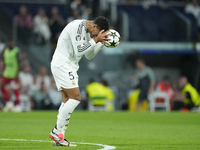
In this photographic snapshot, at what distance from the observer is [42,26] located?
71.4ft

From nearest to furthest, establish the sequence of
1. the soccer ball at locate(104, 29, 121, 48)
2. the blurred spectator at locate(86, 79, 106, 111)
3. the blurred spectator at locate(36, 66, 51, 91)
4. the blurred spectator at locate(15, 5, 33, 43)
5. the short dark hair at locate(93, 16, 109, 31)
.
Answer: the short dark hair at locate(93, 16, 109, 31) → the soccer ball at locate(104, 29, 121, 48) → the blurred spectator at locate(86, 79, 106, 111) → the blurred spectator at locate(36, 66, 51, 91) → the blurred spectator at locate(15, 5, 33, 43)

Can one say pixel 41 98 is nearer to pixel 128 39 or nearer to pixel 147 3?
pixel 128 39

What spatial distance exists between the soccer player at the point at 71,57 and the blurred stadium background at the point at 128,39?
1339 cm

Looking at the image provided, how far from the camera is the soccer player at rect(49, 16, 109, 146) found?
6688 millimetres

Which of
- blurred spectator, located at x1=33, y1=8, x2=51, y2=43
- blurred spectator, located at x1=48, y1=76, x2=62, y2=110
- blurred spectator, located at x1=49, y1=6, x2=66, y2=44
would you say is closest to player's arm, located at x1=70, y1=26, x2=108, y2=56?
blurred spectator, located at x1=48, y1=76, x2=62, y2=110

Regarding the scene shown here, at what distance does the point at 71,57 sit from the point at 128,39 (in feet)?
56.0

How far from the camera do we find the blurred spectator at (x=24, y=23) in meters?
20.1

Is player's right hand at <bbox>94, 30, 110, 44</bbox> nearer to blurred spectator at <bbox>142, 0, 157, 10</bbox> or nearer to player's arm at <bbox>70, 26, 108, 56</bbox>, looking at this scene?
player's arm at <bbox>70, 26, 108, 56</bbox>

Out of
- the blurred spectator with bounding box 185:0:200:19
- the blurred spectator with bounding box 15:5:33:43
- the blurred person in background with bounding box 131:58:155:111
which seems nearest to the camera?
the blurred person in background with bounding box 131:58:155:111

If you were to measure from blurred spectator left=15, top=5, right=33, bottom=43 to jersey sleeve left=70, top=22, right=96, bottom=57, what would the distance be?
13.7 m

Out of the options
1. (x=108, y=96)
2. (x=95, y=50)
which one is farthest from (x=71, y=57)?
(x=108, y=96)

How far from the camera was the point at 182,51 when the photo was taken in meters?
24.0

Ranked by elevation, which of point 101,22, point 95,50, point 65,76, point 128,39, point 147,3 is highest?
point 147,3

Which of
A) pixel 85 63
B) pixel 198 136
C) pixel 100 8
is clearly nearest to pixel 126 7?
pixel 100 8
